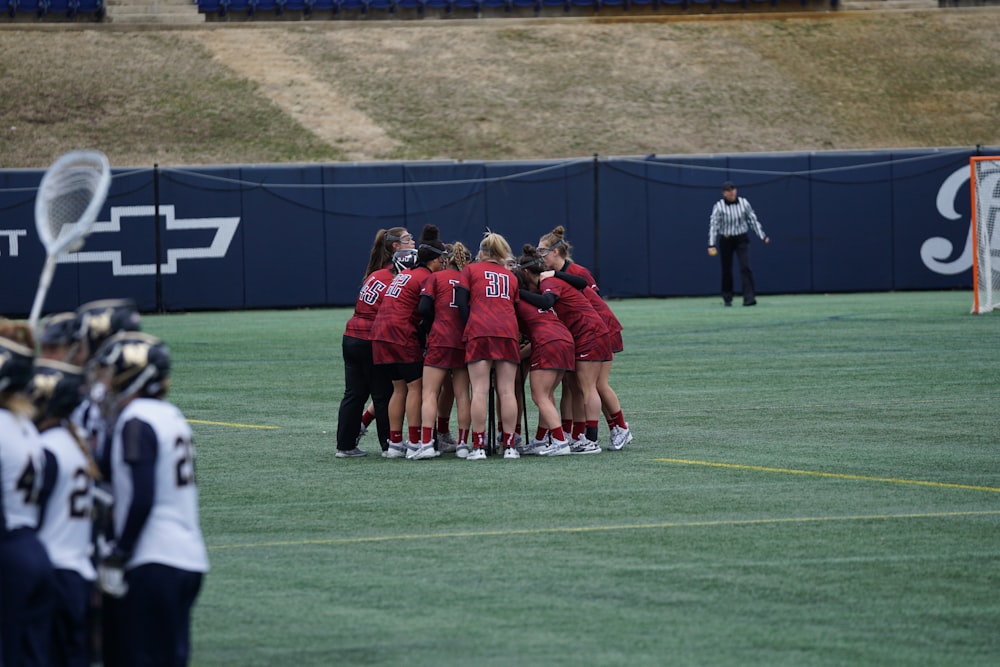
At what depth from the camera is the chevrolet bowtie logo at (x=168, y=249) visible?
1180 inches

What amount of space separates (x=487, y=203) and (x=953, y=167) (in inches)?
412

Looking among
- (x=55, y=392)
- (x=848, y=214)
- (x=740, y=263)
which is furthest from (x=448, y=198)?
(x=55, y=392)

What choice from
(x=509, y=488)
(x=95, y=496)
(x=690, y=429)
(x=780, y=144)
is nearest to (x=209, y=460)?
(x=509, y=488)

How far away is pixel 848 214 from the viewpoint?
3316 centimetres

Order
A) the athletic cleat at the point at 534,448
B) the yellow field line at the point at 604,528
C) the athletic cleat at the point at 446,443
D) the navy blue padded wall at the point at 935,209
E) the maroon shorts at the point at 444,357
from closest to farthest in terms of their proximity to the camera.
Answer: the yellow field line at the point at 604,528
the maroon shorts at the point at 444,357
the athletic cleat at the point at 534,448
the athletic cleat at the point at 446,443
the navy blue padded wall at the point at 935,209

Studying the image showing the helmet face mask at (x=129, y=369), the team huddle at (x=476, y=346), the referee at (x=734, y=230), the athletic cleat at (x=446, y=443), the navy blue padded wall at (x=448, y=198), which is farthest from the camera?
the navy blue padded wall at (x=448, y=198)

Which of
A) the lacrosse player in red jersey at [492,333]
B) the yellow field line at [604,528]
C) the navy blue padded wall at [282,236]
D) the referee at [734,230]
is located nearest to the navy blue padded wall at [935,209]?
the referee at [734,230]

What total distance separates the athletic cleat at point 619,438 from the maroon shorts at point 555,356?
0.78 metres

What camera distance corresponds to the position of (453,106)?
150ft

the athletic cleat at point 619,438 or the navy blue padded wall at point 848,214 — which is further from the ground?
the navy blue padded wall at point 848,214

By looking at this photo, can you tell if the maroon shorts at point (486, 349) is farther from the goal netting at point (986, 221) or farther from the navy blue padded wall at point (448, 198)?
the navy blue padded wall at point (448, 198)

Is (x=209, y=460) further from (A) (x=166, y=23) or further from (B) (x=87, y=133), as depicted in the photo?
(A) (x=166, y=23)

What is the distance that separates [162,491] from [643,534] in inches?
180

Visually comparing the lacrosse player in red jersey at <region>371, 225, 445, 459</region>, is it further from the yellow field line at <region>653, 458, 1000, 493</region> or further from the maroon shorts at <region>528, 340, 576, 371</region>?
the yellow field line at <region>653, 458, 1000, 493</region>
